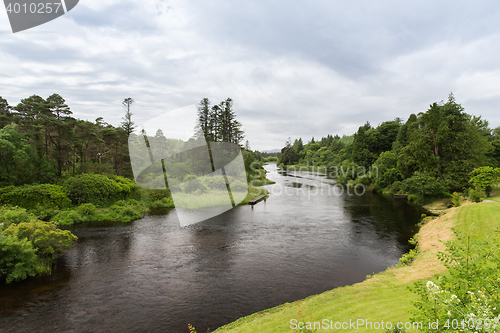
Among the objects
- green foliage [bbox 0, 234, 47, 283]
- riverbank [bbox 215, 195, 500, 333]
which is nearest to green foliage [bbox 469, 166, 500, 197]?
riverbank [bbox 215, 195, 500, 333]

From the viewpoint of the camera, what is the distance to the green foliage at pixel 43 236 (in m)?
12.6

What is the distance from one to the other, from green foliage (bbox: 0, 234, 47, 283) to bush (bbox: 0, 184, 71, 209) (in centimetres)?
1390

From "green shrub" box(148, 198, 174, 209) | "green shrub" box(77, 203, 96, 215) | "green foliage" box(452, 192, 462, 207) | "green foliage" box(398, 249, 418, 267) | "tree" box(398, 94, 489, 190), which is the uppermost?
"tree" box(398, 94, 489, 190)

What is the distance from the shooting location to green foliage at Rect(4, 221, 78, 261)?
41.3 feet

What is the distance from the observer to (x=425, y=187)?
1238 inches

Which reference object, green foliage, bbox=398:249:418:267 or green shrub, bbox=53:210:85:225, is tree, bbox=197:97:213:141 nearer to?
green shrub, bbox=53:210:85:225

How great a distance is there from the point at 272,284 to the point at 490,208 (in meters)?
19.2

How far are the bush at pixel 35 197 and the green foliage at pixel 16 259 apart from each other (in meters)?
13.9

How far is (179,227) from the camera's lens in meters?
22.5

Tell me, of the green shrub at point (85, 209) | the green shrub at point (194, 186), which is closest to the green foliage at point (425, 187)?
the green shrub at point (194, 186)

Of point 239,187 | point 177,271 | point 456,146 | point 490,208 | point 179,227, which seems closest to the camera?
point 177,271

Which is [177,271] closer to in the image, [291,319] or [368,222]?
[291,319]

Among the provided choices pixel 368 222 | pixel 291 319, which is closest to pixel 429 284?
pixel 291 319

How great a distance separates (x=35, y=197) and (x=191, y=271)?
67.3 ft
